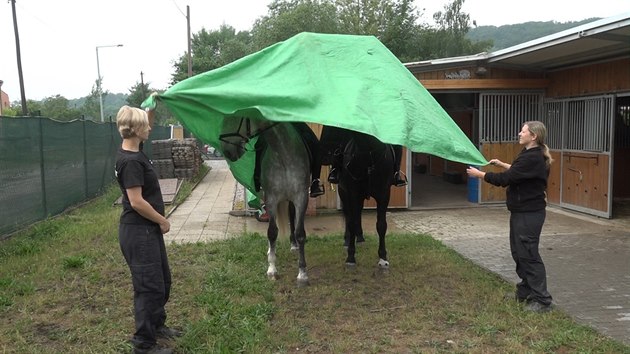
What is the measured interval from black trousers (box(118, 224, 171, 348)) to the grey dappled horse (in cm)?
173

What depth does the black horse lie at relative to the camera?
17.6 ft

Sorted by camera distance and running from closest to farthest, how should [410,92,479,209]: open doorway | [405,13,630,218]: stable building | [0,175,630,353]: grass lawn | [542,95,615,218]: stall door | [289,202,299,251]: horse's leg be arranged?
[0,175,630,353]: grass lawn
[289,202,299,251]: horse's leg
[405,13,630,218]: stable building
[542,95,615,218]: stall door
[410,92,479,209]: open doorway

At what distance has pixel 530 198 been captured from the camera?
435 cm

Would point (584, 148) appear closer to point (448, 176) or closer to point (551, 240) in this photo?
point (551, 240)

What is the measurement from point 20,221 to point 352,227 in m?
5.39

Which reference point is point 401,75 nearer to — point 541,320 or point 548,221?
point 541,320

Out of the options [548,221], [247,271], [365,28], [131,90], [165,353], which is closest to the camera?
[165,353]

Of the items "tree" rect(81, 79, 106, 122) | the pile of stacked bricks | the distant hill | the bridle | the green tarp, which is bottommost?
the pile of stacked bricks

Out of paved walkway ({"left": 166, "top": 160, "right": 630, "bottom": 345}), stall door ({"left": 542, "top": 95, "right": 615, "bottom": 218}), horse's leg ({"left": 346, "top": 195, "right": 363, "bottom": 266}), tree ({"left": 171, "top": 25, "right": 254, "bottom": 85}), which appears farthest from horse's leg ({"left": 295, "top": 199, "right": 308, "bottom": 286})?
tree ({"left": 171, "top": 25, "right": 254, "bottom": 85})

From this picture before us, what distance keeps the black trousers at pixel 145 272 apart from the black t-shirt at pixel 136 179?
8cm

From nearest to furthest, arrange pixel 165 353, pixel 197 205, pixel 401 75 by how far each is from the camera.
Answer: pixel 165 353 → pixel 401 75 → pixel 197 205

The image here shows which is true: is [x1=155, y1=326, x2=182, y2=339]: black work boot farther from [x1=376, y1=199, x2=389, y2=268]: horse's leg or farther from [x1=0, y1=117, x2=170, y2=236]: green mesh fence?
[x1=0, y1=117, x2=170, y2=236]: green mesh fence

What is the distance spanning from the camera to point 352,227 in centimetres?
581

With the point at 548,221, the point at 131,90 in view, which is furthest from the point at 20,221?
the point at 131,90
